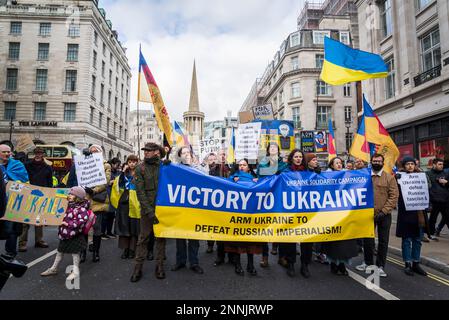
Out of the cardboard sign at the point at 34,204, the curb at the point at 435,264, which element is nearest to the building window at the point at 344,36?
the curb at the point at 435,264

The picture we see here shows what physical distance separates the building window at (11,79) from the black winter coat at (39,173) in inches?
1442

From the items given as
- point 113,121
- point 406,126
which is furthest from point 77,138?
point 406,126

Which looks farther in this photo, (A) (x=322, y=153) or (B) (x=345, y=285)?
(A) (x=322, y=153)

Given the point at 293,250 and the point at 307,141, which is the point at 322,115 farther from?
the point at 293,250

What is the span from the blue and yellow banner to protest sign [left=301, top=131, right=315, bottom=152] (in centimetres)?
2863

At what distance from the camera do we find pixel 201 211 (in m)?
4.46

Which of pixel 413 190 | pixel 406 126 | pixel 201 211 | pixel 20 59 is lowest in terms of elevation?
pixel 201 211

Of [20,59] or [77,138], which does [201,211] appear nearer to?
[77,138]

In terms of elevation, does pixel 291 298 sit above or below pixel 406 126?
below

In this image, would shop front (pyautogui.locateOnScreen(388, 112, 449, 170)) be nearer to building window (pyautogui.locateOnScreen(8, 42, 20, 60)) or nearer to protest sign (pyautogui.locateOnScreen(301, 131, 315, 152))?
protest sign (pyautogui.locateOnScreen(301, 131, 315, 152))

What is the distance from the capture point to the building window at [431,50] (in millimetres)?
14414

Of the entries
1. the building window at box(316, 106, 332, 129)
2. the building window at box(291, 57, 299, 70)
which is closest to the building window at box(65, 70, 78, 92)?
the building window at box(291, 57, 299, 70)
